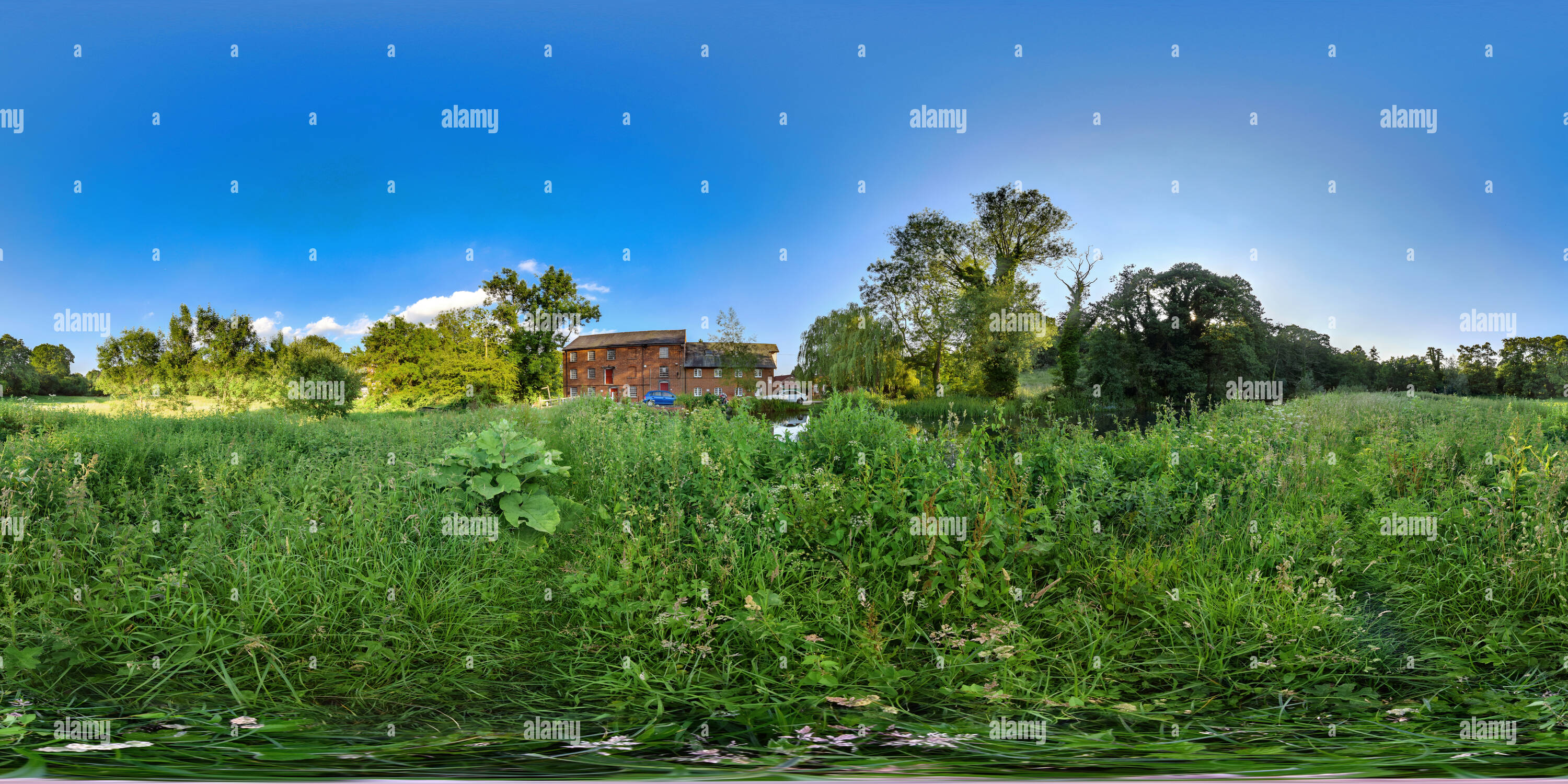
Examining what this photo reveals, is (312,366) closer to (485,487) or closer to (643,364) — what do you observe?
(485,487)

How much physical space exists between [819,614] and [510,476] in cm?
282

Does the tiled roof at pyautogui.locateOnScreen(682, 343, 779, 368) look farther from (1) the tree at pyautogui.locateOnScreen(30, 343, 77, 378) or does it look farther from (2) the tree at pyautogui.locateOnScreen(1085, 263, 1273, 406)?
(1) the tree at pyautogui.locateOnScreen(30, 343, 77, 378)

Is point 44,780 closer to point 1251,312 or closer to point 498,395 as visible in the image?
point 498,395

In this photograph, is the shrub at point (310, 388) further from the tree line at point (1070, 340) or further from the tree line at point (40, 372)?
the tree line at point (1070, 340)

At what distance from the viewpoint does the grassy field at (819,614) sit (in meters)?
2.77

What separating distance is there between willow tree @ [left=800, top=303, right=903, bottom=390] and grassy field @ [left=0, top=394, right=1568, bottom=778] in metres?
22.0

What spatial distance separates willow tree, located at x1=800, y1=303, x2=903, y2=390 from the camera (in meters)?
28.0

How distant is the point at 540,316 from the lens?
31438 mm

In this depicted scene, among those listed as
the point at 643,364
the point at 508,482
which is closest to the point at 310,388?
the point at 508,482

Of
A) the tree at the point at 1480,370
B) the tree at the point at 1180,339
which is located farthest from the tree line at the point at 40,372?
the tree at the point at 1480,370

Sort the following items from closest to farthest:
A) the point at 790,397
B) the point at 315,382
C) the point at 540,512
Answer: the point at 540,512 → the point at 315,382 → the point at 790,397

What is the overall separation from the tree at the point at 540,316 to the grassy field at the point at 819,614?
76.4 feet

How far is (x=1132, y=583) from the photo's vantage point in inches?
149

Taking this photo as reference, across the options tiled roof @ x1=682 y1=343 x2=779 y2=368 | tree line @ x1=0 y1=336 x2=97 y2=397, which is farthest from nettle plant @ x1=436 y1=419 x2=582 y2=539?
tiled roof @ x1=682 y1=343 x2=779 y2=368
